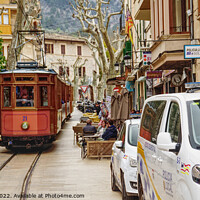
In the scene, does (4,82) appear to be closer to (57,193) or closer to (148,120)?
(57,193)

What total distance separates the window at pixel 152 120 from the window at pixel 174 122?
37 centimetres

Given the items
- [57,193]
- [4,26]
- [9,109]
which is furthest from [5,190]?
[4,26]

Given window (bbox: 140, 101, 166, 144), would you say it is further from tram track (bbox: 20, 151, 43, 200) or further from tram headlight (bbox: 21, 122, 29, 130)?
tram headlight (bbox: 21, 122, 29, 130)

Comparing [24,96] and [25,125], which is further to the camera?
[24,96]

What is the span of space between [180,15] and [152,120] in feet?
33.4

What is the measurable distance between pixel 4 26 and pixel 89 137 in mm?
35919

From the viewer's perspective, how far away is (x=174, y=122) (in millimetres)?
5012

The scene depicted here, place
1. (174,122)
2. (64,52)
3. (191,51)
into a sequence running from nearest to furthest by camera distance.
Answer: (174,122) < (191,51) < (64,52)

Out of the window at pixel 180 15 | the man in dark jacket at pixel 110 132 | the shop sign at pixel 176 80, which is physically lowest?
the man in dark jacket at pixel 110 132

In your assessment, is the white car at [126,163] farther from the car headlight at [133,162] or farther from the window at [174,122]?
the window at [174,122]

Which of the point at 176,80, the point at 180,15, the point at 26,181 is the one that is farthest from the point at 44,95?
the point at 26,181

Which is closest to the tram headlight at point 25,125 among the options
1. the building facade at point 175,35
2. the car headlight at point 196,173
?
the building facade at point 175,35

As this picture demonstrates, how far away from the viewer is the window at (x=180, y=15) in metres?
15.4

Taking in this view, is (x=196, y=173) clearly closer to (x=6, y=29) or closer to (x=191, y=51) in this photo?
(x=191, y=51)
